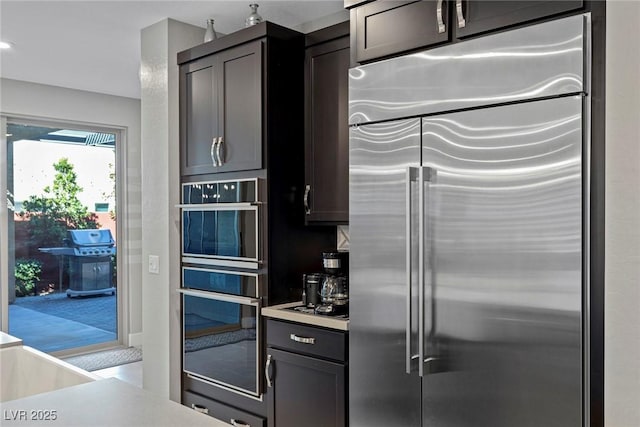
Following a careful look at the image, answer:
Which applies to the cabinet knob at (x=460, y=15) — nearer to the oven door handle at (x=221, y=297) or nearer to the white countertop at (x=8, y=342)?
the oven door handle at (x=221, y=297)

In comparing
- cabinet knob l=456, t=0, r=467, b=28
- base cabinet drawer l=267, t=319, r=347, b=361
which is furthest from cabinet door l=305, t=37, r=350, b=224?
cabinet knob l=456, t=0, r=467, b=28

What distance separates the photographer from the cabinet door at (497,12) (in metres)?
1.83

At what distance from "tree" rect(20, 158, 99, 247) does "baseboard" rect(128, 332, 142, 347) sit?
119 centimetres

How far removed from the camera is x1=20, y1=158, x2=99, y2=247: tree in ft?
16.4

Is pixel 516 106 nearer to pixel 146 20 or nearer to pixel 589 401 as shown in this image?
pixel 589 401

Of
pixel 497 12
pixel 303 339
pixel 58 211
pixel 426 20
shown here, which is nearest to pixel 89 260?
pixel 58 211

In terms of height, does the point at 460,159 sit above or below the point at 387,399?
above

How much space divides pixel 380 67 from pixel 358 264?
86 cm

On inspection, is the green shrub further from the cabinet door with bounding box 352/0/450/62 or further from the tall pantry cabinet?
Answer: the cabinet door with bounding box 352/0/450/62

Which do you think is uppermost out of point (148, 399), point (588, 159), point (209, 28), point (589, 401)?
point (209, 28)

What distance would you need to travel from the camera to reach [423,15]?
2184mm

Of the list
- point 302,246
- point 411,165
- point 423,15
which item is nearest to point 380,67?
point 423,15

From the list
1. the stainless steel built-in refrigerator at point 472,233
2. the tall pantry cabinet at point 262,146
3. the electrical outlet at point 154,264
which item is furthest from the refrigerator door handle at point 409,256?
the electrical outlet at point 154,264

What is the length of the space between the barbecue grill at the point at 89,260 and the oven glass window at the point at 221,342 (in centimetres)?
250
